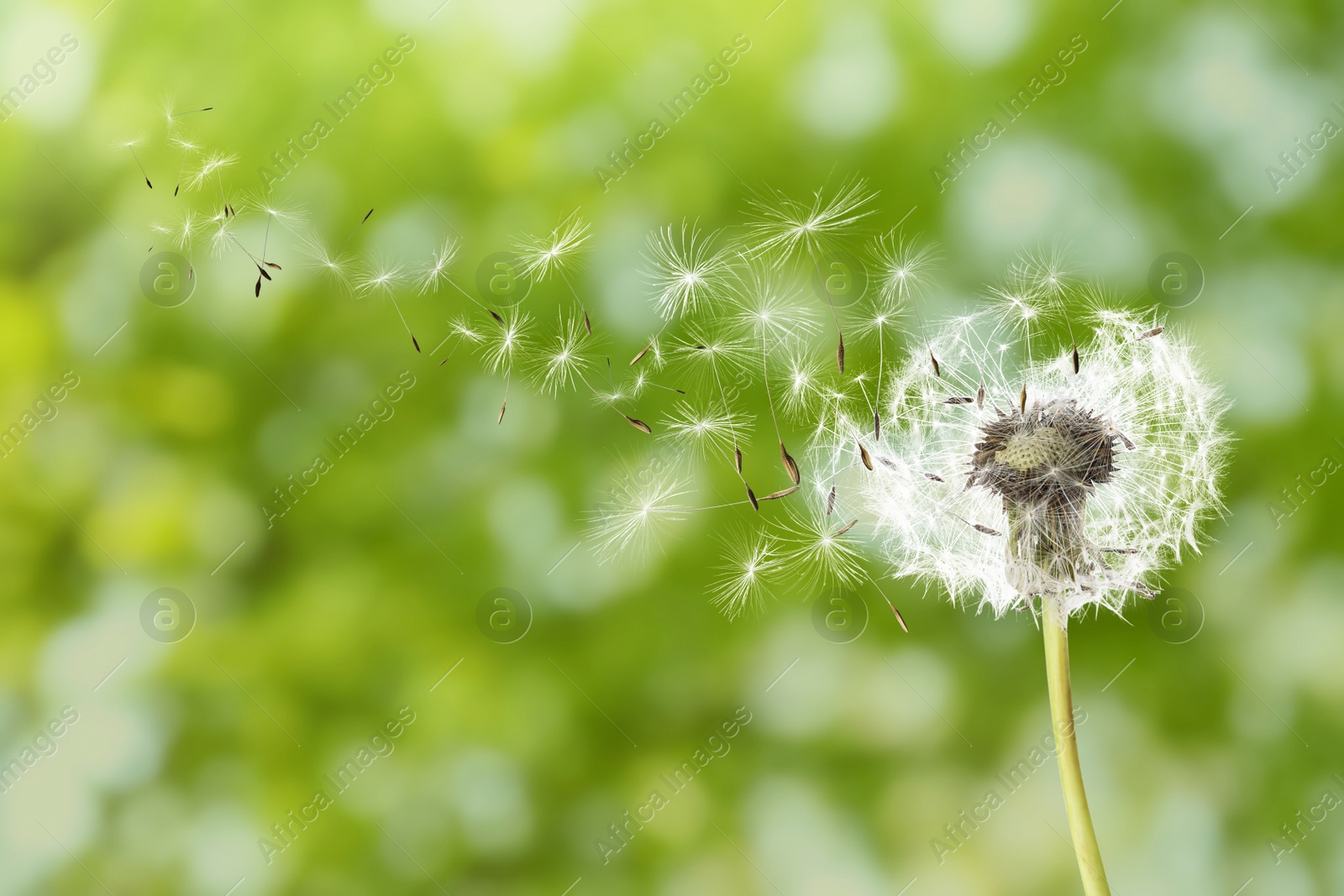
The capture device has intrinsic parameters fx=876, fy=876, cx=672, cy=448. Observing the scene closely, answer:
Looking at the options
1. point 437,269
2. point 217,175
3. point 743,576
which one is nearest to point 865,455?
point 743,576

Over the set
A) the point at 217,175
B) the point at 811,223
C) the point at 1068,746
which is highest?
the point at 217,175

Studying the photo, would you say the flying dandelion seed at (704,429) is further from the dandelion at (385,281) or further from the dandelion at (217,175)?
the dandelion at (217,175)

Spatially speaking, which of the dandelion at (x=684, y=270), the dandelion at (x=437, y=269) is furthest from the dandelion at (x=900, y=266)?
the dandelion at (x=437, y=269)

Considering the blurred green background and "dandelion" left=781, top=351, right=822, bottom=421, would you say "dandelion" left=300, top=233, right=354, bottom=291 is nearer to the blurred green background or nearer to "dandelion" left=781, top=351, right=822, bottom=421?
the blurred green background

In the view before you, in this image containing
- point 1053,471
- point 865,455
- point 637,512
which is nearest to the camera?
point 1053,471

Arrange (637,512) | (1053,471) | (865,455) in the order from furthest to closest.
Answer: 1. (637,512)
2. (865,455)
3. (1053,471)

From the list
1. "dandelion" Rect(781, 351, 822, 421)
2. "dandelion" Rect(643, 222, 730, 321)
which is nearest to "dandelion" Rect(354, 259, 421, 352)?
"dandelion" Rect(643, 222, 730, 321)

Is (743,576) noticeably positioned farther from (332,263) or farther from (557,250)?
(332,263)
